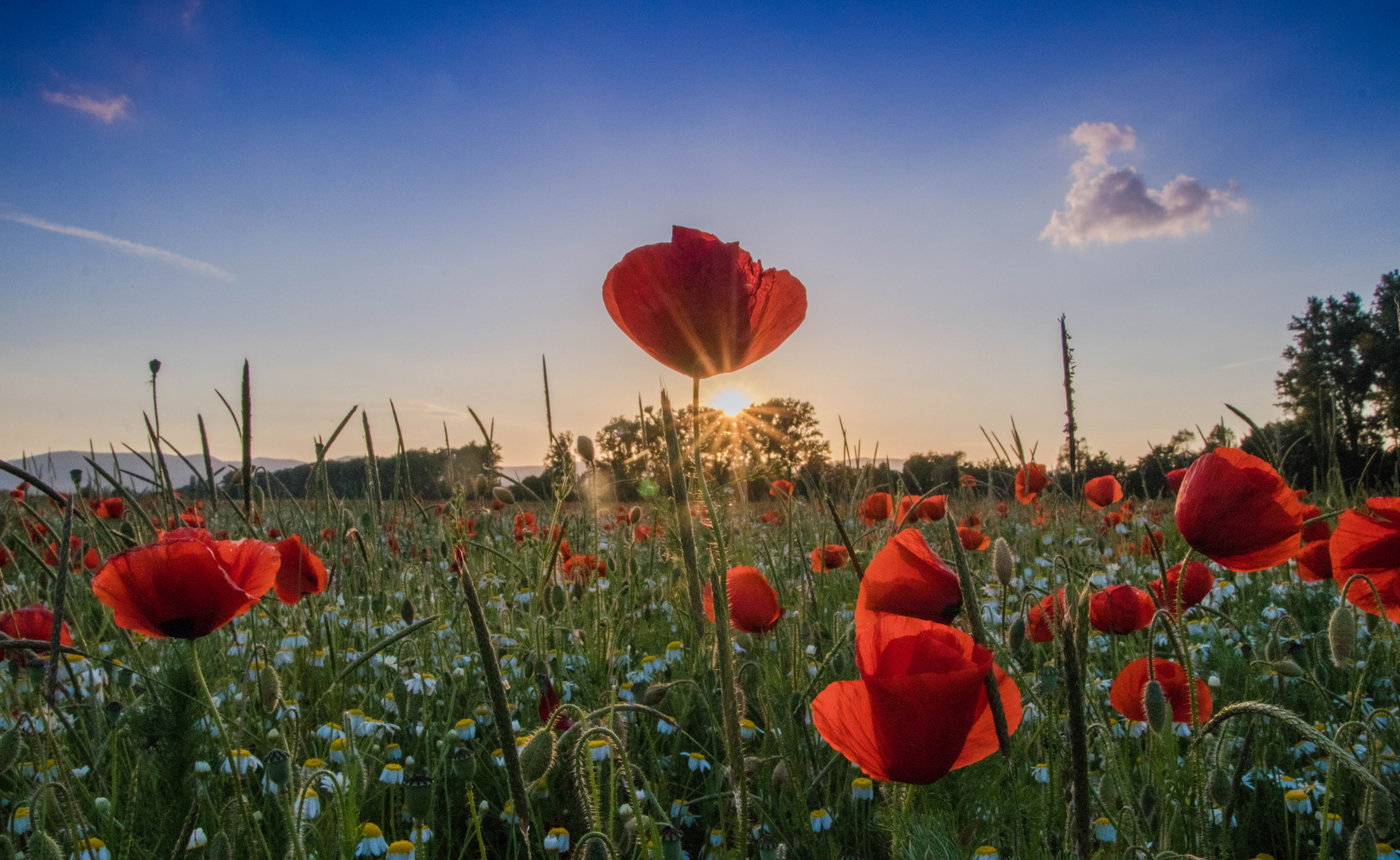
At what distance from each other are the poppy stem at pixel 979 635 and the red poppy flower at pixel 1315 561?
2.12 m

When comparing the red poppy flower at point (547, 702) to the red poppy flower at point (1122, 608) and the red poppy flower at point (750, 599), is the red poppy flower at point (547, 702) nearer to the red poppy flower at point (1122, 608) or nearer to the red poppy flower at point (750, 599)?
the red poppy flower at point (750, 599)

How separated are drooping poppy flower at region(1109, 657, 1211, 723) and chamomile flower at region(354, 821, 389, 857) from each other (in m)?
1.73

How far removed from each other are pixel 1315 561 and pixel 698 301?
2507 mm

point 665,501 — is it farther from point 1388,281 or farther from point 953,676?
point 1388,281

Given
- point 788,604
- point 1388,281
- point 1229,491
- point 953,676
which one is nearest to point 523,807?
point 953,676

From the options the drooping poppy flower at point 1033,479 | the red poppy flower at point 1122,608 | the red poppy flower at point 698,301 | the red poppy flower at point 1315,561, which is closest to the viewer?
the red poppy flower at point 698,301

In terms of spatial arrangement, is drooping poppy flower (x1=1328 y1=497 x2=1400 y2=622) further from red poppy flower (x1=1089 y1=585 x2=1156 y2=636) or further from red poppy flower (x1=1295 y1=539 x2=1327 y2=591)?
red poppy flower (x1=1295 y1=539 x2=1327 y2=591)

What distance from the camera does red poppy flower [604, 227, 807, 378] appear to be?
3.67ft

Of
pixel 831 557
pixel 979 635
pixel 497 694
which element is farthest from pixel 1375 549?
pixel 497 694

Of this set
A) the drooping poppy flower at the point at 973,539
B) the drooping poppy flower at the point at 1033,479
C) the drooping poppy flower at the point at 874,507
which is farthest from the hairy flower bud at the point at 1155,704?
the drooping poppy flower at the point at 874,507

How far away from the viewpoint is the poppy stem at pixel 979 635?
2.81ft

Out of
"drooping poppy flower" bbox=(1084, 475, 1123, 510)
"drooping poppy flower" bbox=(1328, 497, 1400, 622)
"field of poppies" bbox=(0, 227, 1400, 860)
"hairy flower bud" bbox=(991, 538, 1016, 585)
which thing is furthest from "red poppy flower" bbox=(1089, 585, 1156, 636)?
"drooping poppy flower" bbox=(1084, 475, 1123, 510)

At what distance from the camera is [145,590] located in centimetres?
137

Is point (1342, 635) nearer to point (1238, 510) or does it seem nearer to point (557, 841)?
point (1238, 510)
